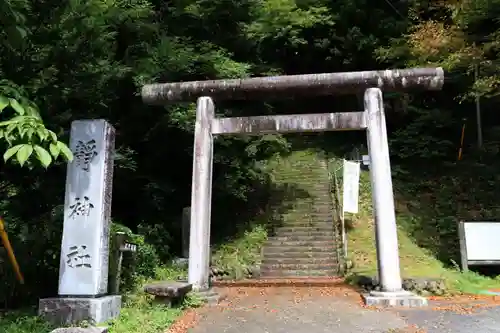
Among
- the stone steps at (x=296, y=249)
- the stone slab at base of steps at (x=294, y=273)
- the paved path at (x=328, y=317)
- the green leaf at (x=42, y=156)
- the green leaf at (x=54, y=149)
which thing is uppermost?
the green leaf at (x=54, y=149)

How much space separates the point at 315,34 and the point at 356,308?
674 inches

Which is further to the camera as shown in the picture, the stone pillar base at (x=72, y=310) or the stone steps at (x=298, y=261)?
the stone steps at (x=298, y=261)

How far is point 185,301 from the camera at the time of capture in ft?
27.4

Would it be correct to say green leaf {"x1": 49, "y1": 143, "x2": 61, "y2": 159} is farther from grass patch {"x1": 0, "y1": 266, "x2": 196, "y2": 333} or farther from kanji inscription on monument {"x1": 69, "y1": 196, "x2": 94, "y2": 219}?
grass patch {"x1": 0, "y1": 266, "x2": 196, "y2": 333}

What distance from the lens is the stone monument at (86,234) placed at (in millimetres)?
6598

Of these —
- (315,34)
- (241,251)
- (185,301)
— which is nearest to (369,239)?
(241,251)

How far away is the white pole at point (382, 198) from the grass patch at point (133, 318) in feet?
12.4

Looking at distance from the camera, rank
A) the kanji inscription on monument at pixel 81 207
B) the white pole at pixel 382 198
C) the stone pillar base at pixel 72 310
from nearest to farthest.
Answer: the stone pillar base at pixel 72 310
the kanji inscription on monument at pixel 81 207
the white pole at pixel 382 198

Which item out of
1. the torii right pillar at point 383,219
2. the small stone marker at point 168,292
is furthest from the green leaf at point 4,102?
the torii right pillar at point 383,219

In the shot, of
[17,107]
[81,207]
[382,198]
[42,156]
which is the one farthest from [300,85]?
[42,156]

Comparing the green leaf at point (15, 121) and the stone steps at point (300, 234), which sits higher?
the green leaf at point (15, 121)

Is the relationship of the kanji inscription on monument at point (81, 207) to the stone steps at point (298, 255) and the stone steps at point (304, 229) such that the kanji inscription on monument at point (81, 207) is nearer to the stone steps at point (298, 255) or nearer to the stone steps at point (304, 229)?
the stone steps at point (298, 255)

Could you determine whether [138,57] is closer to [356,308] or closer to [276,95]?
[276,95]

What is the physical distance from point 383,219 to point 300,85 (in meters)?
3.37
